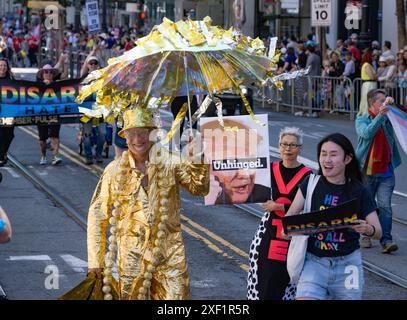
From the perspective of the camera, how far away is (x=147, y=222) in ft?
22.9

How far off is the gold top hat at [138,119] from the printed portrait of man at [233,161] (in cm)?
124

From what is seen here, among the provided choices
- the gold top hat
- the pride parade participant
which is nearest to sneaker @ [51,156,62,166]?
the pride parade participant

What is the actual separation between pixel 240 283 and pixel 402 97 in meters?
15.5

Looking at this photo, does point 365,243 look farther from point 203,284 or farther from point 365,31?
point 365,31

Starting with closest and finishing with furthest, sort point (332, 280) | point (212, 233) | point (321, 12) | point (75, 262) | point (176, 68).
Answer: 1. point (332, 280)
2. point (176, 68)
3. point (75, 262)
4. point (212, 233)
5. point (321, 12)

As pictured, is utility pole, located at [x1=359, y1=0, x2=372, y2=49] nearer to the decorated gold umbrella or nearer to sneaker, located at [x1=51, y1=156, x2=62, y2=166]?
sneaker, located at [x1=51, y1=156, x2=62, y2=166]

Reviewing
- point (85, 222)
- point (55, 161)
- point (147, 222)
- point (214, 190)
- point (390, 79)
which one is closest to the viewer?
point (147, 222)

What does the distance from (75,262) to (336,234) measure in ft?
16.2

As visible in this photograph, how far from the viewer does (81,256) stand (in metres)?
12.0

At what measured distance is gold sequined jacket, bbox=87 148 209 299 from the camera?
693 cm

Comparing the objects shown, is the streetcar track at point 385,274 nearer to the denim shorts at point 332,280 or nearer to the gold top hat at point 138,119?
the denim shorts at point 332,280

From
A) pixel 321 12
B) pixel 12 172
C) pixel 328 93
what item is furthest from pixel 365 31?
pixel 12 172

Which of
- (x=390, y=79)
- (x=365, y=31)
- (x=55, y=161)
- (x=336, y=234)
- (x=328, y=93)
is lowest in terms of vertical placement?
(x=55, y=161)

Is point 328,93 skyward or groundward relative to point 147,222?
groundward
